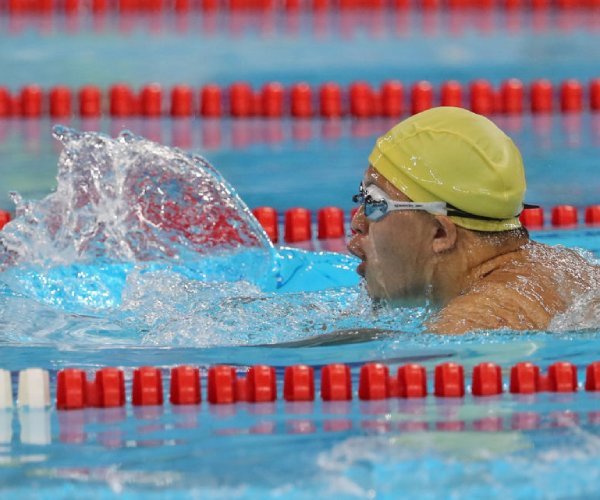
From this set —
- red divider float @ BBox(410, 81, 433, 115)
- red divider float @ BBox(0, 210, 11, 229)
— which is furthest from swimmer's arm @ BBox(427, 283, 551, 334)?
red divider float @ BBox(410, 81, 433, 115)

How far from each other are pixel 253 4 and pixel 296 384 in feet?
21.3

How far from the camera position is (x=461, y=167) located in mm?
3562

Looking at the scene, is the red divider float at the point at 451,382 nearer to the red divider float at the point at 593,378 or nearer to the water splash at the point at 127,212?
the red divider float at the point at 593,378

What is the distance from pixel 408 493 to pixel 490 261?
3.86 feet

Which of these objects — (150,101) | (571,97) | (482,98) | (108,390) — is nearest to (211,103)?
(150,101)

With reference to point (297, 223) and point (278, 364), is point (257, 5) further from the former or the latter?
point (278, 364)

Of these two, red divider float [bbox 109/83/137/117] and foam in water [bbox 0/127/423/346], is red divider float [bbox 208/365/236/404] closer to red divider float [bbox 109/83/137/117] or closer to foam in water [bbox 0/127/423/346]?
foam in water [bbox 0/127/423/346]

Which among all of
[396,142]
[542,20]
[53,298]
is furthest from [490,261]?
[542,20]

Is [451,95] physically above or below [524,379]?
above

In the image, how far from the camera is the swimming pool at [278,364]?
2592 mm

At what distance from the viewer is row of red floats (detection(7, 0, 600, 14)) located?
9.33 m

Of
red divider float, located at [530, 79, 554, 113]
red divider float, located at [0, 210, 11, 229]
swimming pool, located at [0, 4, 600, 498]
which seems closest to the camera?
swimming pool, located at [0, 4, 600, 498]

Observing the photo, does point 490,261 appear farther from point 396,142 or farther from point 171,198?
point 171,198

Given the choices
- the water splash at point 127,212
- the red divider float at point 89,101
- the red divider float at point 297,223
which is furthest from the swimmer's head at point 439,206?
the red divider float at point 89,101
